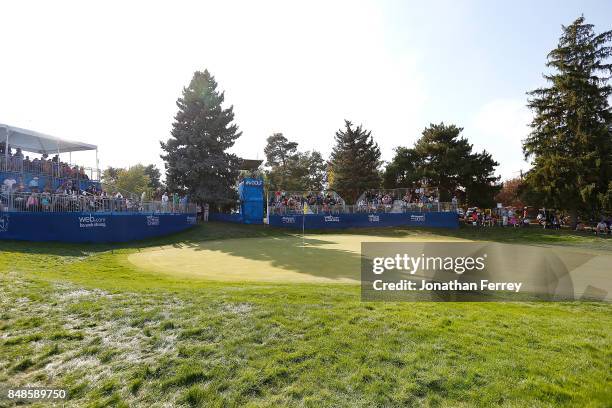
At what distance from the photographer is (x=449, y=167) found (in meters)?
44.0

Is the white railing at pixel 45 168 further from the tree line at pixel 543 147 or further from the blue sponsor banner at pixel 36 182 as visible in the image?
the tree line at pixel 543 147

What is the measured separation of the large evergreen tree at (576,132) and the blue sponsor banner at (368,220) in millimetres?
9971

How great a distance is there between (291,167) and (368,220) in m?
35.9

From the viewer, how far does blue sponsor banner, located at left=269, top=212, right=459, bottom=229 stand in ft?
108

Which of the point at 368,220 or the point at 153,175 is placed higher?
the point at 153,175

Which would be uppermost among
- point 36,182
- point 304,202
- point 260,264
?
point 36,182

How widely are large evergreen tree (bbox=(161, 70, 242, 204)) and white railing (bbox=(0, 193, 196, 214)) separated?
10444mm

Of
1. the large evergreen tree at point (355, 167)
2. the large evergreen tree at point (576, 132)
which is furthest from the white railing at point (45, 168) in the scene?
the large evergreen tree at point (576, 132)

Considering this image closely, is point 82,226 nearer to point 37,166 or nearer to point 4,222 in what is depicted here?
point 4,222

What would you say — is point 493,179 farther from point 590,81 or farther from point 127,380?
point 127,380

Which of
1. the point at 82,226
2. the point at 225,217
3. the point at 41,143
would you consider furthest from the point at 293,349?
the point at 225,217

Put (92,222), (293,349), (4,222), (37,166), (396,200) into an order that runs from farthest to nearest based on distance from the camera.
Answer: (396,200) < (37,166) < (92,222) < (4,222) < (293,349)

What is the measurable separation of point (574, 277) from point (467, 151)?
36.1 meters

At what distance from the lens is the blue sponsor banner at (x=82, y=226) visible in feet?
54.6
